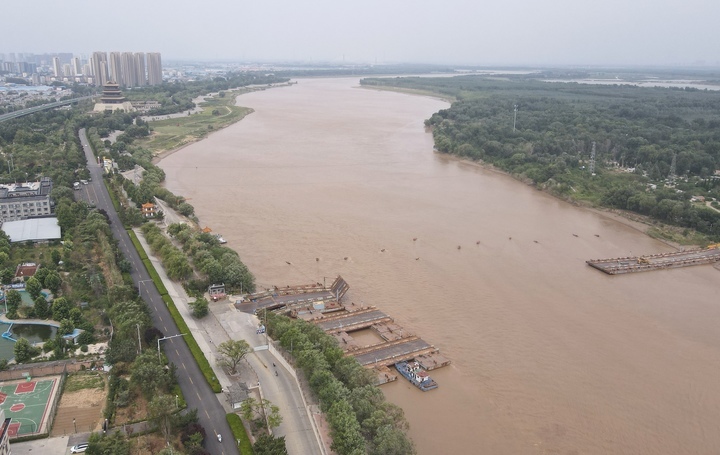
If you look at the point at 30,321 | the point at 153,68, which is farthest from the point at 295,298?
the point at 153,68

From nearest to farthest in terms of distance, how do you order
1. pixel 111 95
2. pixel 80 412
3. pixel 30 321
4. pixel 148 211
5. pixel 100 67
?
pixel 80 412 → pixel 30 321 → pixel 148 211 → pixel 111 95 → pixel 100 67

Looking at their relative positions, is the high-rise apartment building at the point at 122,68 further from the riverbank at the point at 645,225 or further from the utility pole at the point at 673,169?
the utility pole at the point at 673,169

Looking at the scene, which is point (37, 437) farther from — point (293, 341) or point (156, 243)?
point (156, 243)

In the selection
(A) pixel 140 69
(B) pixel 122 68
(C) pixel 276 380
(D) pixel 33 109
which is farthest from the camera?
(A) pixel 140 69

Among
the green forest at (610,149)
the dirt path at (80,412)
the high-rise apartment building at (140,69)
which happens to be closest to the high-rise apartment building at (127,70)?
the high-rise apartment building at (140,69)

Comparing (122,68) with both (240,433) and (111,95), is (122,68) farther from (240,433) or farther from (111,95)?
(240,433)

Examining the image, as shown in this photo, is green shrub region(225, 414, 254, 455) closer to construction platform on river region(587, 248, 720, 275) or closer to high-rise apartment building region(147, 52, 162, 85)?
construction platform on river region(587, 248, 720, 275)
